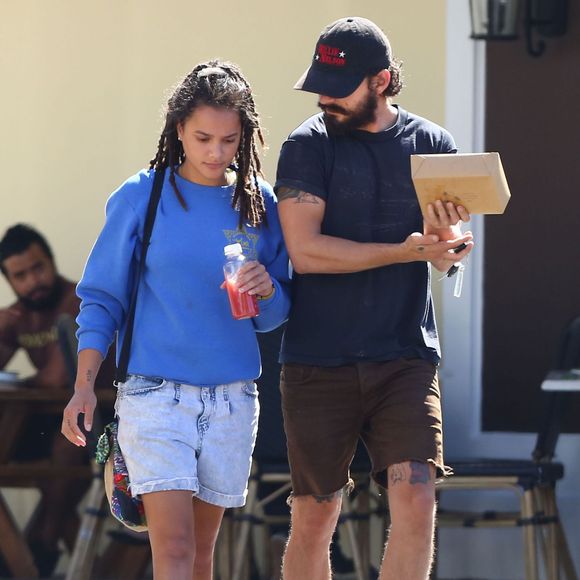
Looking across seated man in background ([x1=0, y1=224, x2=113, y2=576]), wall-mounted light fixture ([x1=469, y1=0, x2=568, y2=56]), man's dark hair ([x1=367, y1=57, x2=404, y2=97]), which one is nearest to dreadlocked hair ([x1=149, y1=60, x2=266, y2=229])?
man's dark hair ([x1=367, y1=57, x2=404, y2=97])

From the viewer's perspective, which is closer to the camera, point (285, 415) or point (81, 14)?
point (285, 415)

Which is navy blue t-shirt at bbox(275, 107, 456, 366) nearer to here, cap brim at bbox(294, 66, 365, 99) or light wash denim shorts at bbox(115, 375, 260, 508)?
cap brim at bbox(294, 66, 365, 99)

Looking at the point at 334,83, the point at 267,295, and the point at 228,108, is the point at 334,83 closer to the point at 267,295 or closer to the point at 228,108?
the point at 228,108

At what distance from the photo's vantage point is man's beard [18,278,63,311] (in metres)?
6.62

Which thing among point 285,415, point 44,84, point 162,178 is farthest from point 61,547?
point 162,178

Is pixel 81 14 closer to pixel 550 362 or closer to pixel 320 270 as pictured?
pixel 550 362

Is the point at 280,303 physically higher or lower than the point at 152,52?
lower

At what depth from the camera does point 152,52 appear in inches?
259

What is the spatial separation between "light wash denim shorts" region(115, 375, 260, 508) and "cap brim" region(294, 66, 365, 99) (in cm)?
83

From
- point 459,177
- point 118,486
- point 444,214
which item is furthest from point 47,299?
point 459,177

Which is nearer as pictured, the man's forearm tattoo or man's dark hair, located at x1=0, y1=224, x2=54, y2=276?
the man's forearm tattoo

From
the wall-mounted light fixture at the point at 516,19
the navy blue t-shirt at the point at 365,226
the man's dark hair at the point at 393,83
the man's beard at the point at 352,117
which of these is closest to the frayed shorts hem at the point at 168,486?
the navy blue t-shirt at the point at 365,226

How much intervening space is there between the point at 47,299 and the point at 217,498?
113 inches

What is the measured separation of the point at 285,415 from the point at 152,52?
2763 mm
